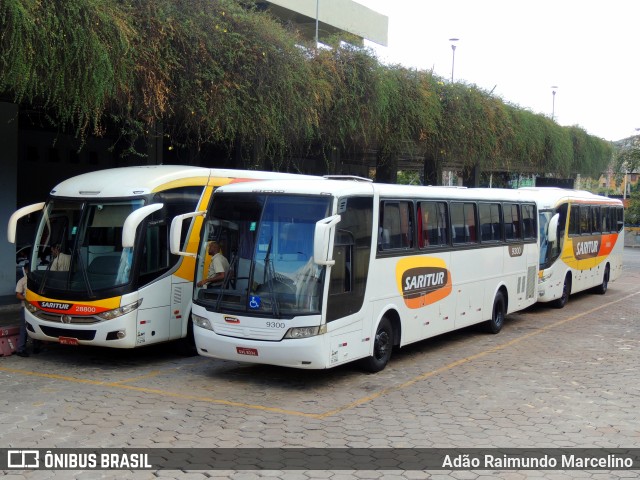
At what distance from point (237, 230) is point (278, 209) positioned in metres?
0.65

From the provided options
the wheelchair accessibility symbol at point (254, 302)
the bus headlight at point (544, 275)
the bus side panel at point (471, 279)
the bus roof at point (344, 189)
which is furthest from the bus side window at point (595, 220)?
the wheelchair accessibility symbol at point (254, 302)

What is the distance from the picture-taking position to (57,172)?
2567 cm

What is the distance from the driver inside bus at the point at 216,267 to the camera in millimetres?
10438

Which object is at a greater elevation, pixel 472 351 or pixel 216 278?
pixel 216 278

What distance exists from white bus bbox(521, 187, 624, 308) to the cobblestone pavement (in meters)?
5.26

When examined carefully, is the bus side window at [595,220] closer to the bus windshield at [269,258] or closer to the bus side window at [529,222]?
the bus side window at [529,222]

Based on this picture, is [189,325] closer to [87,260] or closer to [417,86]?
[87,260]

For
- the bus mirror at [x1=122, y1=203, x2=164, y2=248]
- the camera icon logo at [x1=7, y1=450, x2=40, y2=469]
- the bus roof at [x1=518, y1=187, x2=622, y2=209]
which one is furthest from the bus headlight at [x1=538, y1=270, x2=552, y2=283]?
the camera icon logo at [x1=7, y1=450, x2=40, y2=469]

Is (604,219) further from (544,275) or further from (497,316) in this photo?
(497,316)

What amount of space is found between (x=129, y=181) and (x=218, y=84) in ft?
14.2

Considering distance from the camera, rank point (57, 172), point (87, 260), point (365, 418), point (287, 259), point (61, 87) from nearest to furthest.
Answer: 1. point (365, 418)
2. point (287, 259)
3. point (87, 260)
4. point (61, 87)
5. point (57, 172)

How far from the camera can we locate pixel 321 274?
389 inches

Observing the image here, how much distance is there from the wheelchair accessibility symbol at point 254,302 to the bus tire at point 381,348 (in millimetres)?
2101

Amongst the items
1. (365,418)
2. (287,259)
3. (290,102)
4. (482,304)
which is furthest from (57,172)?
(365,418)
